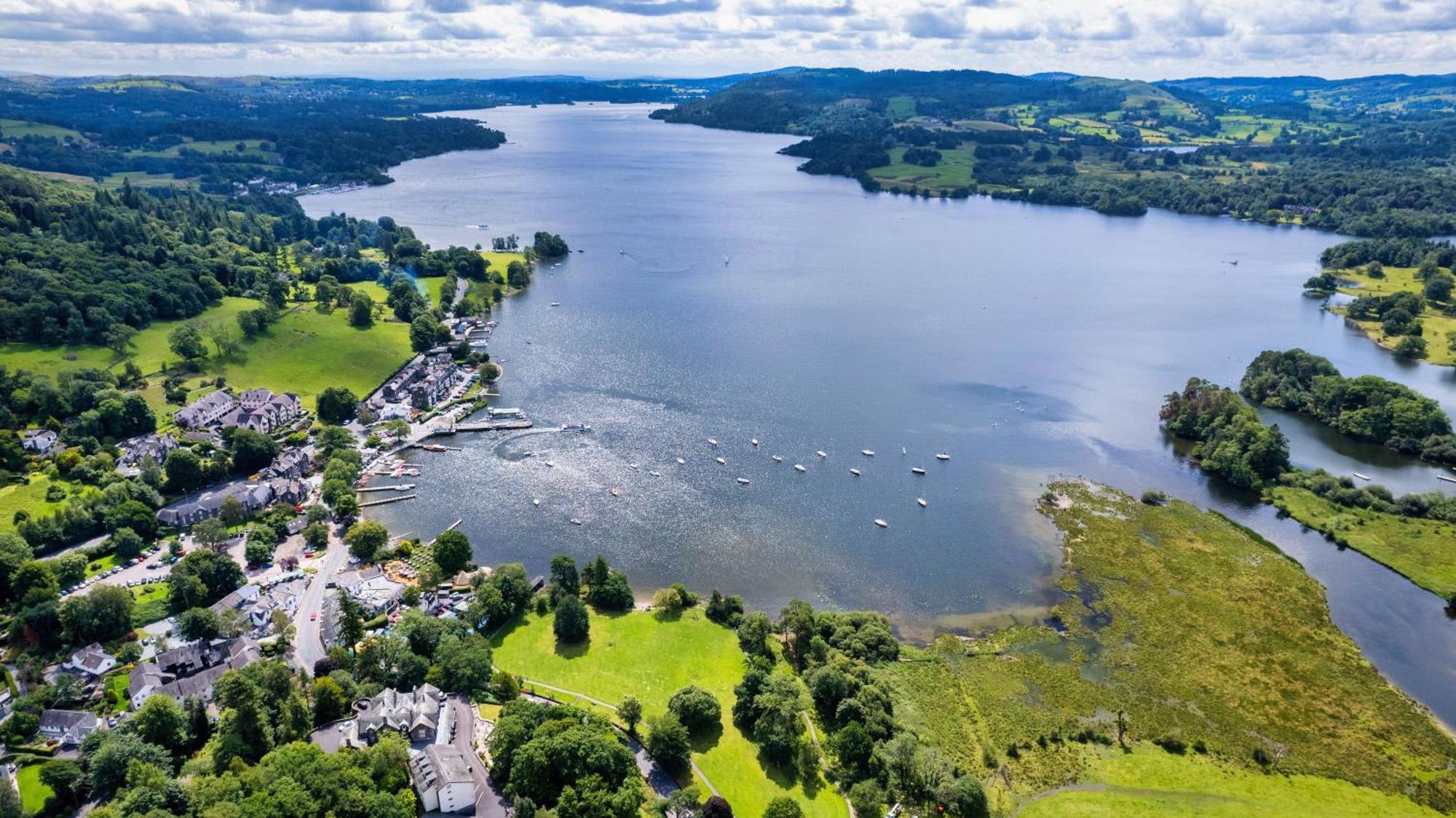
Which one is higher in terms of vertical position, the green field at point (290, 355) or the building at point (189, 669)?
the green field at point (290, 355)

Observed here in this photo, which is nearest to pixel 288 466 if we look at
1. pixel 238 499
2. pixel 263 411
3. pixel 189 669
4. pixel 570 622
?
pixel 238 499

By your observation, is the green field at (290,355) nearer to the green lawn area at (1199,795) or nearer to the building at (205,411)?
the building at (205,411)

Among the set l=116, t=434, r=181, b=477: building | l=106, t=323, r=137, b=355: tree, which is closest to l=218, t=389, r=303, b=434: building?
l=116, t=434, r=181, b=477: building

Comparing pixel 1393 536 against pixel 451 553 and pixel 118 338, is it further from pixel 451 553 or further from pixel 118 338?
pixel 118 338

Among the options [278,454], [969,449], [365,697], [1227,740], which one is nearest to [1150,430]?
[969,449]

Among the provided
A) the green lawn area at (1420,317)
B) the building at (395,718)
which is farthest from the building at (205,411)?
the green lawn area at (1420,317)

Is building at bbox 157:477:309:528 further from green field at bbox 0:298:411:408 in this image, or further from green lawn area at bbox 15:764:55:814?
green lawn area at bbox 15:764:55:814

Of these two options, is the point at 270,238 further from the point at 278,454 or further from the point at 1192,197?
the point at 1192,197
